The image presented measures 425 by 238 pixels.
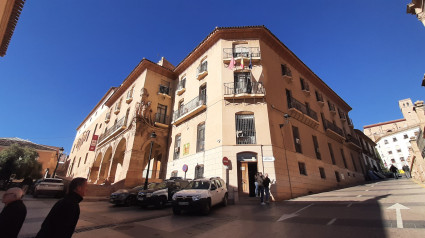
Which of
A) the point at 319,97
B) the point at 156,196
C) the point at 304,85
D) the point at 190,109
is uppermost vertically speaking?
the point at 304,85

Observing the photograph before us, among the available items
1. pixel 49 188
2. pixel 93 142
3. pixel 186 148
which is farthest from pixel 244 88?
pixel 93 142

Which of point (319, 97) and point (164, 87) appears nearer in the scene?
point (164, 87)

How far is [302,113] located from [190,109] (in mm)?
10568

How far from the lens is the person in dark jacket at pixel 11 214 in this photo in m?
2.64

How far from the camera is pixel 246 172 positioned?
13227 millimetres

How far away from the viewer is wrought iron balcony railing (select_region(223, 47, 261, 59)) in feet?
54.9

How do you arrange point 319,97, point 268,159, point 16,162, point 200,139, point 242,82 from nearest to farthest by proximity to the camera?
point 268,159 < point 242,82 < point 200,139 < point 16,162 < point 319,97

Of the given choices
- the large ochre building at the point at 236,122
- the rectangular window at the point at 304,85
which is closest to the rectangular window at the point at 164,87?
the large ochre building at the point at 236,122

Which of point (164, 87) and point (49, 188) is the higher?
point (164, 87)

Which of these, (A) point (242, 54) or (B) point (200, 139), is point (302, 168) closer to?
(B) point (200, 139)

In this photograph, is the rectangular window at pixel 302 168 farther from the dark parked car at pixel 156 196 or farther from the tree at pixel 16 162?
the tree at pixel 16 162

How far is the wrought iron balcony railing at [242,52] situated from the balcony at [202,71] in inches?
95.4

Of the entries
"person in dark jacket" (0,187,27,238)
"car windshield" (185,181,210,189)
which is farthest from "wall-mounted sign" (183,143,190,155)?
"person in dark jacket" (0,187,27,238)

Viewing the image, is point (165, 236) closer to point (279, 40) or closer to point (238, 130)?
point (238, 130)
